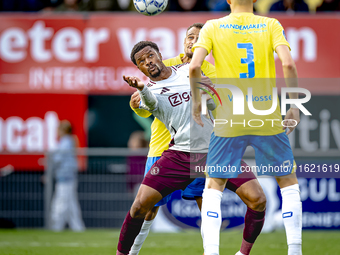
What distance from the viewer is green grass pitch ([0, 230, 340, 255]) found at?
6.55 metres

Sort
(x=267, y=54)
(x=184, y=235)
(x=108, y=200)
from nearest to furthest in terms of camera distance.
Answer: (x=267, y=54) → (x=184, y=235) → (x=108, y=200)

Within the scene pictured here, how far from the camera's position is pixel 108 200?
9391 millimetres

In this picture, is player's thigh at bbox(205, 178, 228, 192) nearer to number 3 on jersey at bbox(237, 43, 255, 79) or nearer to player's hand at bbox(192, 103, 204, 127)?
player's hand at bbox(192, 103, 204, 127)

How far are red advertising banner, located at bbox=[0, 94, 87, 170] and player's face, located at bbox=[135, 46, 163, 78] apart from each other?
596 centimetres

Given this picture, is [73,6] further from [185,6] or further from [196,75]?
[196,75]

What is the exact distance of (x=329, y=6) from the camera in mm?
10633

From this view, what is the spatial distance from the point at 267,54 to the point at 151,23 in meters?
6.59

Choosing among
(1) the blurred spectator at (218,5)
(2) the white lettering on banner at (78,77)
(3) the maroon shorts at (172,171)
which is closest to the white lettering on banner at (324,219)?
(2) the white lettering on banner at (78,77)

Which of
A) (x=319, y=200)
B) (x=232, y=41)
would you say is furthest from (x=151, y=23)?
(x=232, y=41)

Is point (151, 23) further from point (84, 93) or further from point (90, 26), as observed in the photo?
point (84, 93)

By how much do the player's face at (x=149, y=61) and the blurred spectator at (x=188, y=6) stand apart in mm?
6214

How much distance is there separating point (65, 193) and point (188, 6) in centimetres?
450

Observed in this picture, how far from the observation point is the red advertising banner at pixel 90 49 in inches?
401

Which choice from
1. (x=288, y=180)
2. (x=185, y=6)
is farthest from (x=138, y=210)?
(x=185, y=6)
